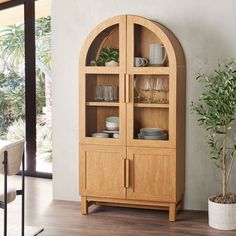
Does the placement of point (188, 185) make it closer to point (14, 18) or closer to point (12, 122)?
point (12, 122)

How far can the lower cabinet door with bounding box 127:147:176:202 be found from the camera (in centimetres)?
481

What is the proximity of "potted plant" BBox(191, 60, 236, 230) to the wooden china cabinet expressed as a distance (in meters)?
0.26

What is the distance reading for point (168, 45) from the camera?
4.72 meters

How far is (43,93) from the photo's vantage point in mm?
6516

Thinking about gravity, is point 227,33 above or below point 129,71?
above

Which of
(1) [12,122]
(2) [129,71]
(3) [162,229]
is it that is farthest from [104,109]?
(1) [12,122]

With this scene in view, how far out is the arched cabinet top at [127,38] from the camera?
15.6 feet

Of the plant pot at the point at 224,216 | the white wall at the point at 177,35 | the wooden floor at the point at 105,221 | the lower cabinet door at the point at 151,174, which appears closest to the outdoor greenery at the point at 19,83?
the white wall at the point at 177,35

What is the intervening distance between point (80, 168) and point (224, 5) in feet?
6.32

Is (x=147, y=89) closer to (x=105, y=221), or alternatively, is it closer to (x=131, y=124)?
(x=131, y=124)

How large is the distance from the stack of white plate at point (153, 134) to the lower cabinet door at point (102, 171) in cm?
21

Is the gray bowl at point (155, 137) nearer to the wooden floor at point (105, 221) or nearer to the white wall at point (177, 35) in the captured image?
the white wall at point (177, 35)

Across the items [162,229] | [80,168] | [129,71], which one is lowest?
[162,229]

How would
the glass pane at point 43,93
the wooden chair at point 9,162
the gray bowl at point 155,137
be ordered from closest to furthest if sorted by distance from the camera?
1. the wooden chair at point 9,162
2. the gray bowl at point 155,137
3. the glass pane at point 43,93
